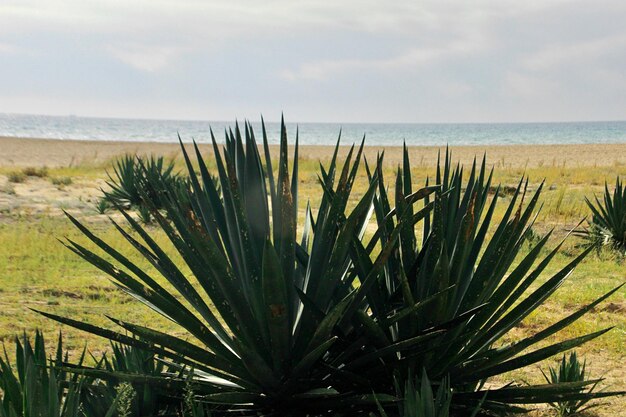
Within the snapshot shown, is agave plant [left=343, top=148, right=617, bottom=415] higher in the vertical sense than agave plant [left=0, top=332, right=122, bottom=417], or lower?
higher

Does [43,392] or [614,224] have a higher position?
[614,224]

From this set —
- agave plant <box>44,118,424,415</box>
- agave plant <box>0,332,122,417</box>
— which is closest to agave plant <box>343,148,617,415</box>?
agave plant <box>44,118,424,415</box>

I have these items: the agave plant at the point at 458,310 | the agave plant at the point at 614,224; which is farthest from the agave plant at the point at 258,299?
the agave plant at the point at 614,224

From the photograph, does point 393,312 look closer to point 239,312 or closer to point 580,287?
point 239,312

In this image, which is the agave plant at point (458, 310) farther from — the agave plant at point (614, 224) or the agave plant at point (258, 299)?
the agave plant at point (614, 224)

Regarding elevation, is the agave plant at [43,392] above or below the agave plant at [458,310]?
below

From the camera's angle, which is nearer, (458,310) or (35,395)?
(35,395)

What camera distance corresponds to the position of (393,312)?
339 centimetres

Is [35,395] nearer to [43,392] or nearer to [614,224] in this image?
[43,392]

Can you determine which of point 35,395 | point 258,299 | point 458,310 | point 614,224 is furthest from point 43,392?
point 614,224

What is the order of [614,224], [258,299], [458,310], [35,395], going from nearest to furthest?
[35,395], [258,299], [458,310], [614,224]

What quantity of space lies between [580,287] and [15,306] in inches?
247

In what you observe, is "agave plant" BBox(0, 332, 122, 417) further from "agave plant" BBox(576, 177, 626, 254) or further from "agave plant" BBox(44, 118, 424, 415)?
"agave plant" BBox(576, 177, 626, 254)

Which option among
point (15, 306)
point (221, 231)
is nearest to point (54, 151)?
point (15, 306)
